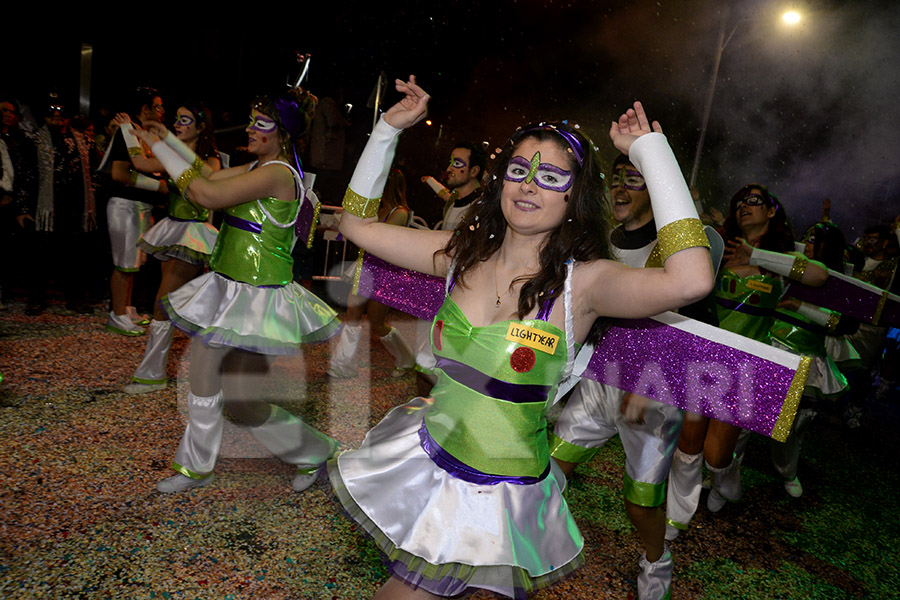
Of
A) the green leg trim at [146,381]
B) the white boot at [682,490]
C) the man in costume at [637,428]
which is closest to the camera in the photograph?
the man in costume at [637,428]

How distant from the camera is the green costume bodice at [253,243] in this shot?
3.16m

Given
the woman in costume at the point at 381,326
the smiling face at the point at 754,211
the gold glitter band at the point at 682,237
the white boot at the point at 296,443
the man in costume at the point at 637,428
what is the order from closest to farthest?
the gold glitter band at the point at 682,237
the man in costume at the point at 637,428
the white boot at the point at 296,443
the smiling face at the point at 754,211
the woman in costume at the point at 381,326

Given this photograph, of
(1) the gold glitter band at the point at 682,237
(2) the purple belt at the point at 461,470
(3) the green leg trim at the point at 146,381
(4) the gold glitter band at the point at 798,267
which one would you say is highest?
(1) the gold glitter band at the point at 682,237

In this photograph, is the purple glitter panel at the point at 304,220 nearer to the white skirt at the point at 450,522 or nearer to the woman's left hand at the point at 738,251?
the white skirt at the point at 450,522

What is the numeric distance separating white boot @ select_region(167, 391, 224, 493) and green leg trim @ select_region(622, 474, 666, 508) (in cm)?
210

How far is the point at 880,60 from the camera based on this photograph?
9.20 m

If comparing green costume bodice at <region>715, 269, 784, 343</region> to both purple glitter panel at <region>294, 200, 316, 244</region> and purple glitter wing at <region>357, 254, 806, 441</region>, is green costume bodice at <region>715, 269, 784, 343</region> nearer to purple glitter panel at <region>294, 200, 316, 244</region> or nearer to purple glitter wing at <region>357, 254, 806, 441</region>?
purple glitter wing at <region>357, 254, 806, 441</region>

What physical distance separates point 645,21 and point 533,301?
33.5 feet

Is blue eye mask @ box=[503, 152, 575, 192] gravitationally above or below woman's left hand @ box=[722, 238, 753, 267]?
above

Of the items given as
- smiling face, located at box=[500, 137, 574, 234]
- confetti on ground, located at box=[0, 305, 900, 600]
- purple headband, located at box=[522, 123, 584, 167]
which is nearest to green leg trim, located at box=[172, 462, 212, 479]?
confetti on ground, located at box=[0, 305, 900, 600]

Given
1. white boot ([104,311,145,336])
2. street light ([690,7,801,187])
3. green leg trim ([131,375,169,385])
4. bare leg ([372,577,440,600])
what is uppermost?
street light ([690,7,801,187])

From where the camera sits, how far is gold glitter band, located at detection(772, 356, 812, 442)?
1735mm

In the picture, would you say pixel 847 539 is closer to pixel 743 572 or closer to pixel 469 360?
pixel 743 572

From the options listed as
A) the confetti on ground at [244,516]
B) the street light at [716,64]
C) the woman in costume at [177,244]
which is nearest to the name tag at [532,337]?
the confetti on ground at [244,516]
